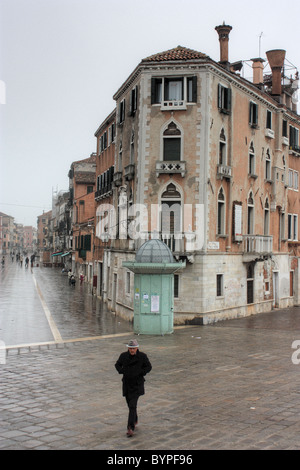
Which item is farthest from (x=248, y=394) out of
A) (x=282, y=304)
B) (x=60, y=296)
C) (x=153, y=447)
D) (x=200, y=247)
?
(x=60, y=296)

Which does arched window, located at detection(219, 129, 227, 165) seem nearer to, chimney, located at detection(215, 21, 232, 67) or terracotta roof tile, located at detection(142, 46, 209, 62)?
terracotta roof tile, located at detection(142, 46, 209, 62)

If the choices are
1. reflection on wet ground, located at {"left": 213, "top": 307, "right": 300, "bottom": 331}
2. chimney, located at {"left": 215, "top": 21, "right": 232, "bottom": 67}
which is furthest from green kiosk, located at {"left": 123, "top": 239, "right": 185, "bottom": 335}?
chimney, located at {"left": 215, "top": 21, "right": 232, "bottom": 67}

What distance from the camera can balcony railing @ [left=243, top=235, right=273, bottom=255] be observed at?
27.8 m

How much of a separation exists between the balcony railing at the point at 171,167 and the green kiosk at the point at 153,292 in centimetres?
502

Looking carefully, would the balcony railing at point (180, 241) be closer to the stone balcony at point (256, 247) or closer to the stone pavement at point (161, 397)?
the stone balcony at point (256, 247)

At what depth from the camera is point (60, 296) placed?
37562 mm

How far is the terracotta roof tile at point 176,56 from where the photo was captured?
24.0 m

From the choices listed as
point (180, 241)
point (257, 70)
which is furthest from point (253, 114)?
point (180, 241)

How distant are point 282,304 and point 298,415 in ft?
79.2

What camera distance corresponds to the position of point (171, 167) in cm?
2412

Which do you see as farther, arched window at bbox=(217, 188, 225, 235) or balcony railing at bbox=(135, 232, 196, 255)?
arched window at bbox=(217, 188, 225, 235)

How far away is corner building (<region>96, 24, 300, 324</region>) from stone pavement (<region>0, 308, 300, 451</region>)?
6436mm
